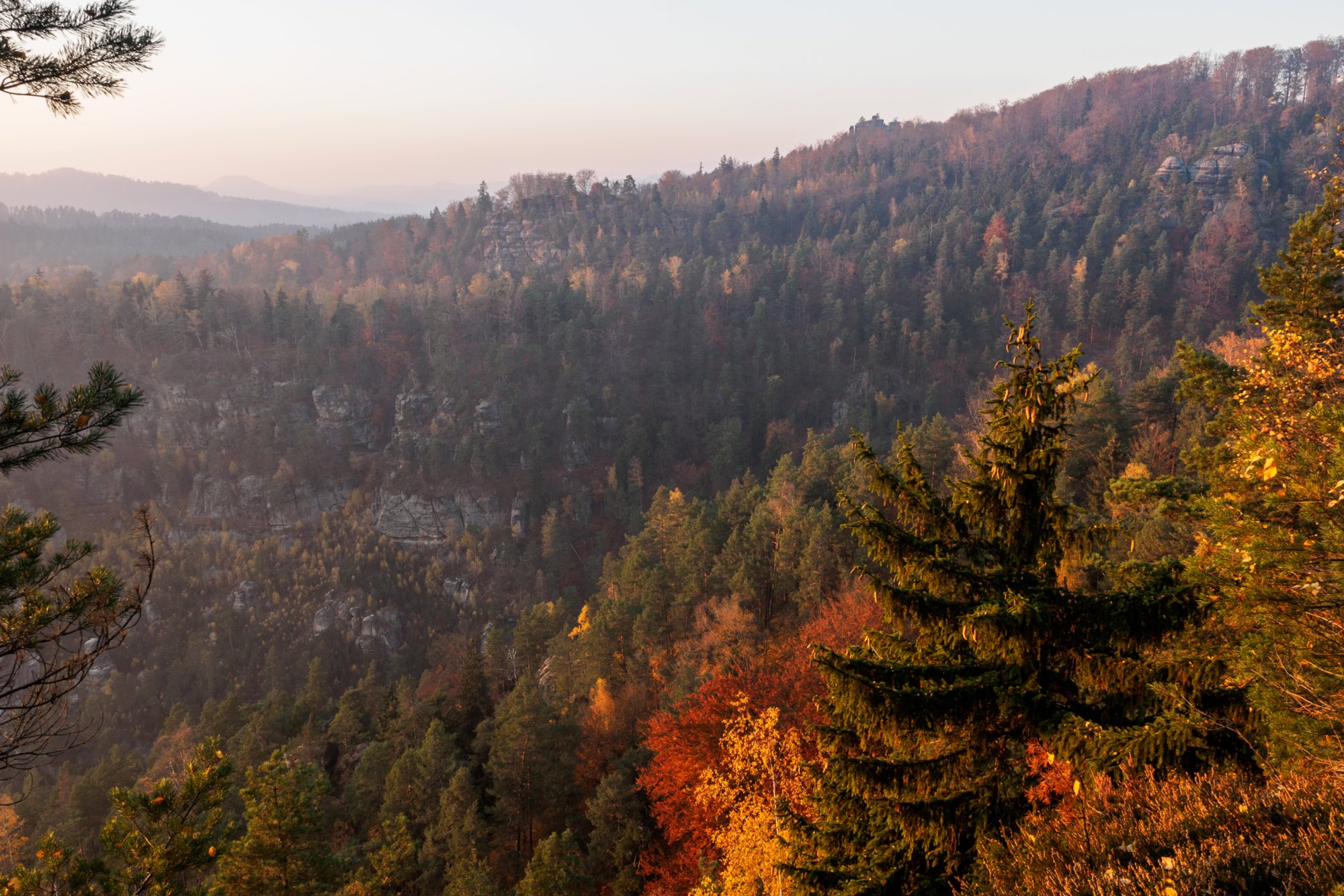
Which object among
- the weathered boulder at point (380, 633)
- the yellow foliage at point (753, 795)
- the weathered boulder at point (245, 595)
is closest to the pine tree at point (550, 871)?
the yellow foliage at point (753, 795)

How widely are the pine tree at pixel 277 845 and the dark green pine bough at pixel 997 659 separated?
1403 cm

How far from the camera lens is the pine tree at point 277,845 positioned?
14.4m

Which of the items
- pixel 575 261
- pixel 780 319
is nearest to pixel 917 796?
pixel 780 319

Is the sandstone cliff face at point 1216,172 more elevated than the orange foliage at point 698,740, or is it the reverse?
the sandstone cliff face at point 1216,172

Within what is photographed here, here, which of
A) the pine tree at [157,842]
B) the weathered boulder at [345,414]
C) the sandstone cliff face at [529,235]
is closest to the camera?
the pine tree at [157,842]

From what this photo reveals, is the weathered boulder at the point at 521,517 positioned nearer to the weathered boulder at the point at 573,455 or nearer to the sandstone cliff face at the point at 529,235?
the weathered boulder at the point at 573,455

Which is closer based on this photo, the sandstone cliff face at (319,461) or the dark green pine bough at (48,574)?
the dark green pine bough at (48,574)

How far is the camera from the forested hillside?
6.64 m

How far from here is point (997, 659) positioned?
6.83 meters

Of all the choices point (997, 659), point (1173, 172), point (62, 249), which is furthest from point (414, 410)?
point (62, 249)

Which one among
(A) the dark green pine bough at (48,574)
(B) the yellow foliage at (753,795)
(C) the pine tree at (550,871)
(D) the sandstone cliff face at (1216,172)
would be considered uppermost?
(D) the sandstone cliff face at (1216,172)

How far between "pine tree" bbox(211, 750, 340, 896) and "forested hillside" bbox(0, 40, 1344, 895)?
0.10m

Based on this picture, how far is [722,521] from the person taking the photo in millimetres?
46250

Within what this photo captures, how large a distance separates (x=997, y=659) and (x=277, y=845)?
54.4 ft
